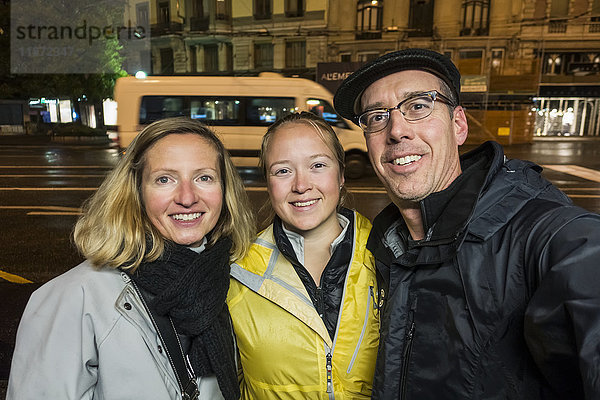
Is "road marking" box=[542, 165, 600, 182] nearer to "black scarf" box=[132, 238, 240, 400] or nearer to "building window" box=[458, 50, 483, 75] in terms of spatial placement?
"building window" box=[458, 50, 483, 75]

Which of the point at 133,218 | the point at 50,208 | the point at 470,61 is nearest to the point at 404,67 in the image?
the point at 133,218

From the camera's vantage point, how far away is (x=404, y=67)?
1651mm

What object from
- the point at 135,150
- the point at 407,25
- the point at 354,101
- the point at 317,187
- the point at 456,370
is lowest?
the point at 456,370

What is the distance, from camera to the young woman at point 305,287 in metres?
1.71

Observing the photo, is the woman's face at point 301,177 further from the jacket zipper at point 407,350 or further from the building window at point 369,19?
the building window at point 369,19

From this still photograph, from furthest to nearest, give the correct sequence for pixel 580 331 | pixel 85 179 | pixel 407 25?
pixel 407 25
pixel 85 179
pixel 580 331

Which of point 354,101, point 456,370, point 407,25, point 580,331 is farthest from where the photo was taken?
point 407,25

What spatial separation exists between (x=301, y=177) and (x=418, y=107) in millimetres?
625

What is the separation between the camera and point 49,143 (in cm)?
2205

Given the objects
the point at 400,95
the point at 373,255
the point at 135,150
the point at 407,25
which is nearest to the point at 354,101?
the point at 400,95

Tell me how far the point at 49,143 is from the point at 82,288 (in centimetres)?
2453

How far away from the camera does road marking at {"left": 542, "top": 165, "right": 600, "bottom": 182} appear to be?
11570 millimetres

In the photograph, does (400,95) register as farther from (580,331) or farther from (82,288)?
(82,288)

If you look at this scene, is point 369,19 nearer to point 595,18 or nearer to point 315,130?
point 595,18
